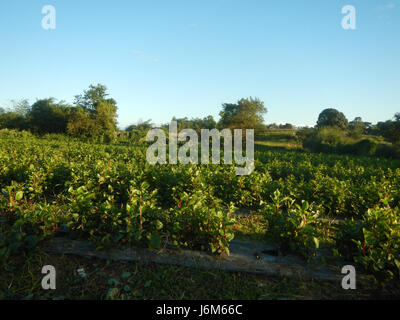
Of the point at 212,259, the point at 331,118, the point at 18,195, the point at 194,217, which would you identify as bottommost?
the point at 212,259

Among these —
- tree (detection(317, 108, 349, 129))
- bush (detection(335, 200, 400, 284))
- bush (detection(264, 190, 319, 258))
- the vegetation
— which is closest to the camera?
bush (detection(335, 200, 400, 284))

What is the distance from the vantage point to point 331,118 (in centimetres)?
5762

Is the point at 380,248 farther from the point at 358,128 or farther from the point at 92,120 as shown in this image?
the point at 358,128

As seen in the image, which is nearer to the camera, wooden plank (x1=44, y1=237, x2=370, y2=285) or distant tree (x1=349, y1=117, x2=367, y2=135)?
wooden plank (x1=44, y1=237, x2=370, y2=285)

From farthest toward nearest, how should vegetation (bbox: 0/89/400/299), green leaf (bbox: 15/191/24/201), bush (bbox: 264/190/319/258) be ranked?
1. green leaf (bbox: 15/191/24/201)
2. bush (bbox: 264/190/319/258)
3. vegetation (bbox: 0/89/400/299)

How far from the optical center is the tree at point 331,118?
5518 cm

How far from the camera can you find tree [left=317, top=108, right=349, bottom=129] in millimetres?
55181

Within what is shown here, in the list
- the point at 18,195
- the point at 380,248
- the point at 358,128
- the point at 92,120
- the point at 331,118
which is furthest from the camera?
the point at 331,118

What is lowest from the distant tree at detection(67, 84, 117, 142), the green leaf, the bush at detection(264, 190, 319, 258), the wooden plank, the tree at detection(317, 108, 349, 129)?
the wooden plank

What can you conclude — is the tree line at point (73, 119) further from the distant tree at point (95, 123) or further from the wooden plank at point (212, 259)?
the wooden plank at point (212, 259)

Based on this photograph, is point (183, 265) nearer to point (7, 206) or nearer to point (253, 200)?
point (7, 206)

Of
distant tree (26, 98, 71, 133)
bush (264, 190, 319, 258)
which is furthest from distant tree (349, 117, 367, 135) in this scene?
distant tree (26, 98, 71, 133)

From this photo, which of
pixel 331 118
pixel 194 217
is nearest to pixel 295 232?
pixel 194 217

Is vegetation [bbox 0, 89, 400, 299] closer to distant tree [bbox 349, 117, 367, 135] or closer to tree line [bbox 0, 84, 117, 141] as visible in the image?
tree line [bbox 0, 84, 117, 141]
